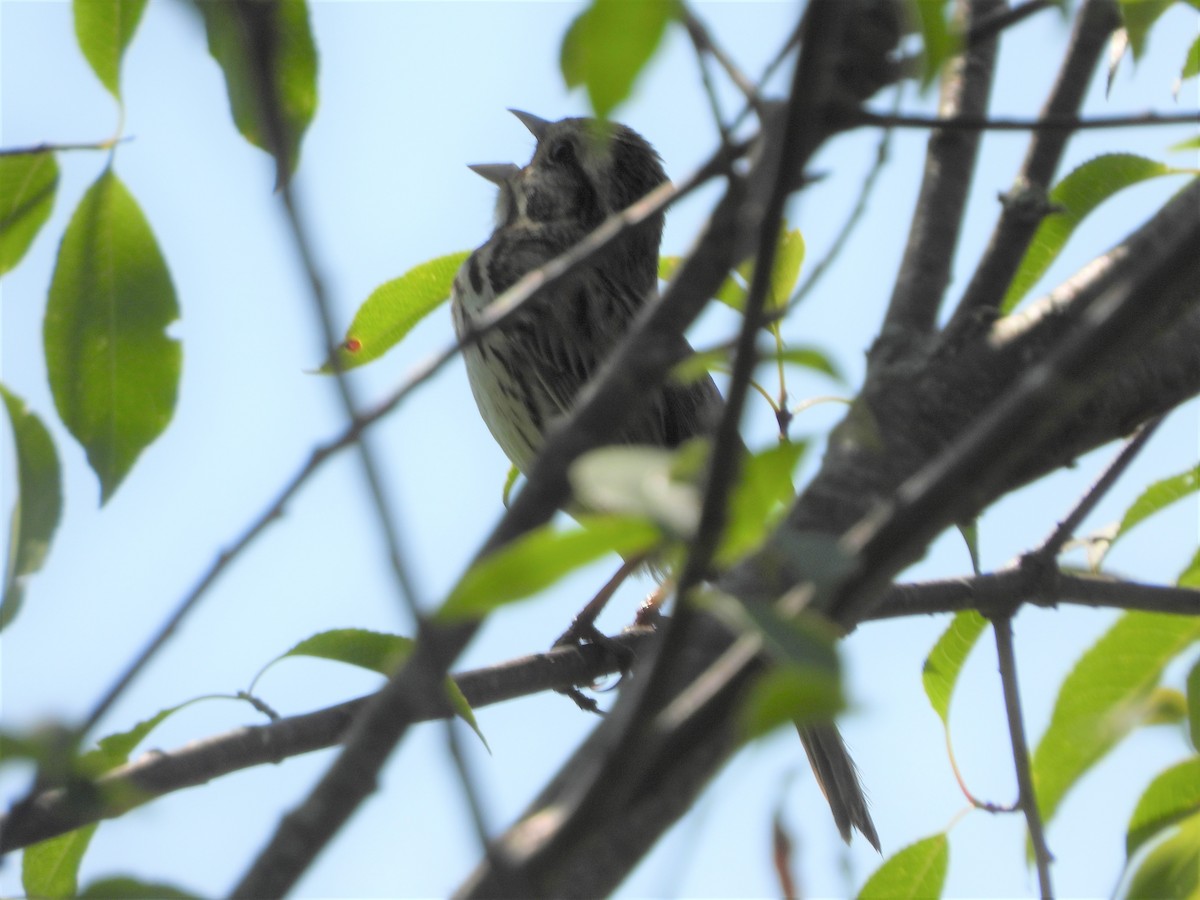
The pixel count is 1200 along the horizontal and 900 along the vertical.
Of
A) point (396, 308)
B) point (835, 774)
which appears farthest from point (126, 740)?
point (835, 774)

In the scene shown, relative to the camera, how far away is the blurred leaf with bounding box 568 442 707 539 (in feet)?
3.19

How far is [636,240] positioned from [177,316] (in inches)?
139

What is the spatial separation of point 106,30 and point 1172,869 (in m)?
1.88

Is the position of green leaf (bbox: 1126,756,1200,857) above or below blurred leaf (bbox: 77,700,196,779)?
below

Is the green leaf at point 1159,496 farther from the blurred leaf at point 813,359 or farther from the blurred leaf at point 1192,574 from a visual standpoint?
the blurred leaf at point 813,359

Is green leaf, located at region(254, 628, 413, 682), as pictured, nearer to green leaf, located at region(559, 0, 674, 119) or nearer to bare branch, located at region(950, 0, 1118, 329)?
bare branch, located at region(950, 0, 1118, 329)

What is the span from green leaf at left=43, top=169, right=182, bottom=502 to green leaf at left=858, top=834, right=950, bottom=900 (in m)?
1.41

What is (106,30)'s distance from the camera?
191cm

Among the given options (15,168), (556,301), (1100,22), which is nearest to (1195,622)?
(1100,22)

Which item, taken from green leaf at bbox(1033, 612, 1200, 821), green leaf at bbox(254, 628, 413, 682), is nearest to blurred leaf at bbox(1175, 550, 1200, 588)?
green leaf at bbox(1033, 612, 1200, 821)

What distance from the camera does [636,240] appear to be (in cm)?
541

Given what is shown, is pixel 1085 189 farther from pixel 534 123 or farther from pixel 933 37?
pixel 534 123

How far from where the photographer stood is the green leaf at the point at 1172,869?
199cm

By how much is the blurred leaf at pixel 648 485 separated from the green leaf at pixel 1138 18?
1051 mm
